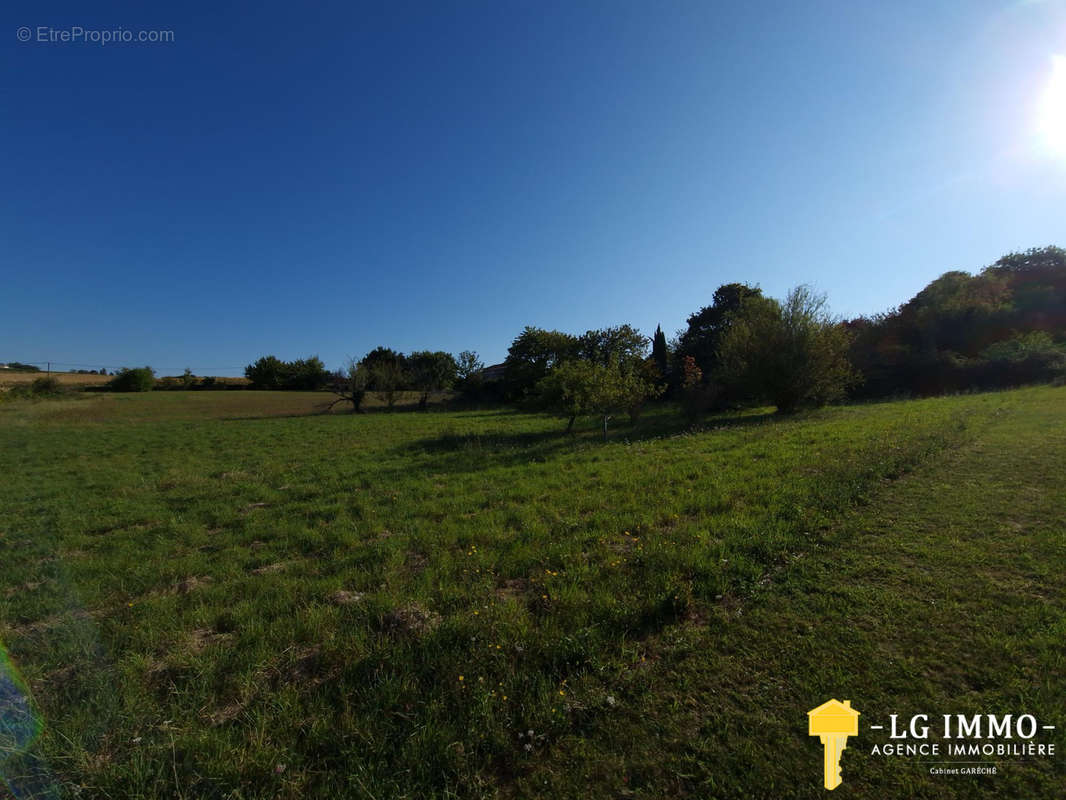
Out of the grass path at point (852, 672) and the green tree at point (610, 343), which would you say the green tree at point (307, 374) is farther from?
the grass path at point (852, 672)

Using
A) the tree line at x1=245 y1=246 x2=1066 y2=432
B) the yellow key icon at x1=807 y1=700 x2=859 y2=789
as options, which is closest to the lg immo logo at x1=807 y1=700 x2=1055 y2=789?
the yellow key icon at x1=807 y1=700 x2=859 y2=789

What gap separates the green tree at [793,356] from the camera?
59.7ft

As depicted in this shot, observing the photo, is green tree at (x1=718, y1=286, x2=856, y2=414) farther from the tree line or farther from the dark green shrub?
the dark green shrub

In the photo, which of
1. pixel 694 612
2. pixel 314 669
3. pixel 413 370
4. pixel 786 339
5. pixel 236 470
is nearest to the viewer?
pixel 314 669

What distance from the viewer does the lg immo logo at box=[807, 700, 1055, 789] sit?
81.1 inches

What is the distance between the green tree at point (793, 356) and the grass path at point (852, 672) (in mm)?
15377

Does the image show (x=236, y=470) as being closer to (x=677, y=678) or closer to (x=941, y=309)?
(x=677, y=678)

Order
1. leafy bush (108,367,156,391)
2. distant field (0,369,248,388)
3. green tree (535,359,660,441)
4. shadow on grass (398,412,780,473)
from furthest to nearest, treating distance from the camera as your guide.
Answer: leafy bush (108,367,156,391)
distant field (0,369,248,388)
green tree (535,359,660,441)
shadow on grass (398,412,780,473)

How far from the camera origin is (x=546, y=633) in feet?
10.8

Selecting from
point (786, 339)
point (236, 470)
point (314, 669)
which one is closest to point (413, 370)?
point (236, 470)

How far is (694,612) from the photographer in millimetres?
3502

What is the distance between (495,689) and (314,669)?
1.58m

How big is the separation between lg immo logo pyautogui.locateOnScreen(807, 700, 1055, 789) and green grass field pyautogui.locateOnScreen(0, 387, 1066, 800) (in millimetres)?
65

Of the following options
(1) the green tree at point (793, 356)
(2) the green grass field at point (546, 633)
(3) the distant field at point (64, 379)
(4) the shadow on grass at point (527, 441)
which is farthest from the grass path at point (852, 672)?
(3) the distant field at point (64, 379)
